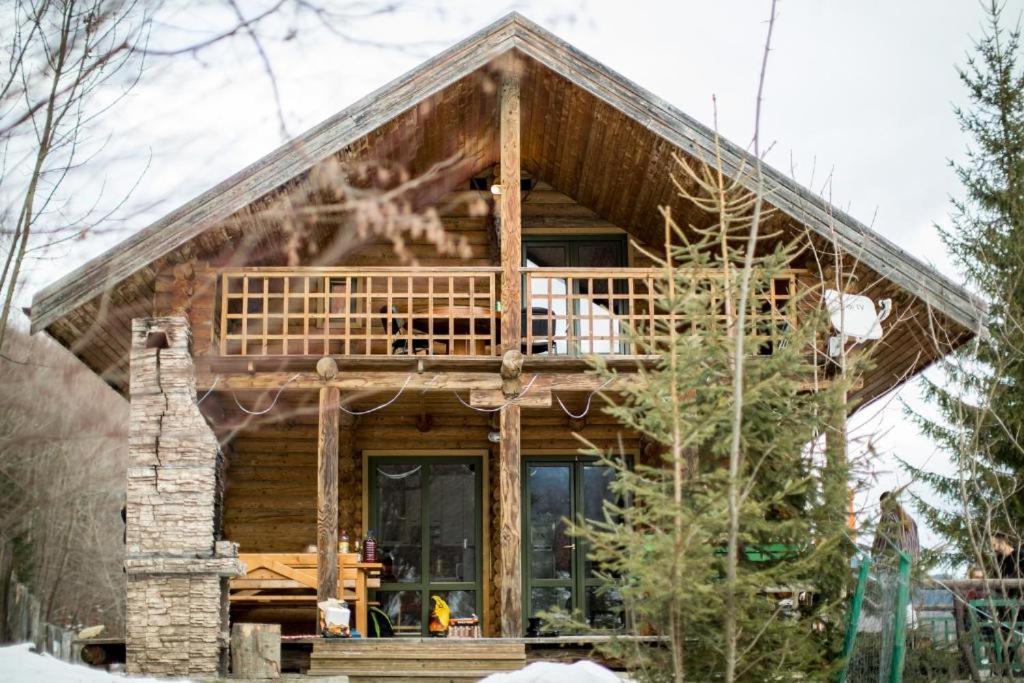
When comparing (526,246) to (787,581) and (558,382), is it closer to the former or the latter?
(558,382)

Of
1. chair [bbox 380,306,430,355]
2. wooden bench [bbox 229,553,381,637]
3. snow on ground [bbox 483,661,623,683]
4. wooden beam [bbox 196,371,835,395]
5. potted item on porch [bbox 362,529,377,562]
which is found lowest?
snow on ground [bbox 483,661,623,683]

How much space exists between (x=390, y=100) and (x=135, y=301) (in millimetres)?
3519

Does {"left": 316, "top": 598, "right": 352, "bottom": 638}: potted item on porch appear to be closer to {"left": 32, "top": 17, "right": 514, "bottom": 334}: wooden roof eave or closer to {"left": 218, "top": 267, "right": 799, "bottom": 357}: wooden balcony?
{"left": 218, "top": 267, "right": 799, "bottom": 357}: wooden balcony

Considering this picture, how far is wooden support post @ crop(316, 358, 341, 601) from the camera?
40.3 ft

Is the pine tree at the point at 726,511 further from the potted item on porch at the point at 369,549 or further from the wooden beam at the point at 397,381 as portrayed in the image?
the potted item on porch at the point at 369,549

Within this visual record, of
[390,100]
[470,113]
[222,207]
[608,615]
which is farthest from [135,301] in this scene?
[608,615]

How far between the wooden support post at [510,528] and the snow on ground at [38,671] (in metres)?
Result: 3.77

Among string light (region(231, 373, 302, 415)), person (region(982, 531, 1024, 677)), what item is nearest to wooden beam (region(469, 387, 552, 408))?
string light (region(231, 373, 302, 415))

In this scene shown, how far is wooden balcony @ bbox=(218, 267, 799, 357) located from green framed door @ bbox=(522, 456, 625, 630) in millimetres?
1652

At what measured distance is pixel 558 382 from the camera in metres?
13.1

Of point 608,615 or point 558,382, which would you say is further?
point 608,615

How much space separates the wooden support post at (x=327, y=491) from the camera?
12.3 meters

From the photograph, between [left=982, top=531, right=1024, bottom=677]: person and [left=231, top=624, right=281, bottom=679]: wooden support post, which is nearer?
[left=982, top=531, right=1024, bottom=677]: person

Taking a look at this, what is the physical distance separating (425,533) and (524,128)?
16.9 feet
